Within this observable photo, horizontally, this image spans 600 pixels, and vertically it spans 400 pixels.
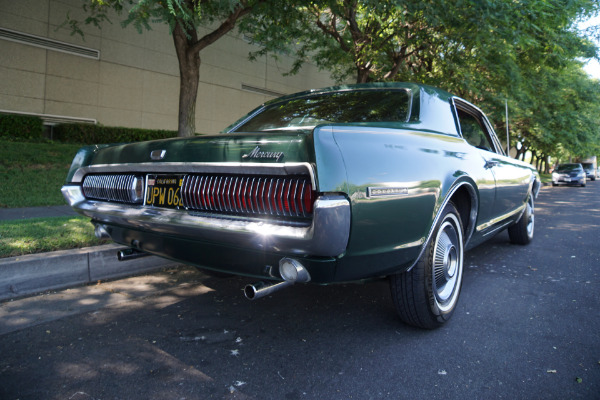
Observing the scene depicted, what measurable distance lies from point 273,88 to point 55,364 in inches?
714

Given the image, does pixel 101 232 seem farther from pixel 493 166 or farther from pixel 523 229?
pixel 523 229

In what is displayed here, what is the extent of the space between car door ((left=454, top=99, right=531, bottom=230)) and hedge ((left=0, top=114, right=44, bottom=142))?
434 inches

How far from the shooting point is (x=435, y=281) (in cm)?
277

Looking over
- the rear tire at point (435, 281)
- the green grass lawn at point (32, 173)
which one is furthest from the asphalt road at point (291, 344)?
the green grass lawn at point (32, 173)

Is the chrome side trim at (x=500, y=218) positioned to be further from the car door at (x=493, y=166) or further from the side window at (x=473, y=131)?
the side window at (x=473, y=131)

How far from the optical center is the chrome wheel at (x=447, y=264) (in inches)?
110

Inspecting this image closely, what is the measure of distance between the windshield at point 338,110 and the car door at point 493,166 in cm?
85

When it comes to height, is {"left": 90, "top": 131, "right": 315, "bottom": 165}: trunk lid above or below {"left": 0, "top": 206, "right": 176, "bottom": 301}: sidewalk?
above

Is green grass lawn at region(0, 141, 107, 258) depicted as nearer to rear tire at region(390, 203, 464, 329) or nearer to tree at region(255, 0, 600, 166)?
rear tire at region(390, 203, 464, 329)

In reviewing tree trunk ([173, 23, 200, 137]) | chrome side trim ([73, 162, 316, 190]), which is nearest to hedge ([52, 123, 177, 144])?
tree trunk ([173, 23, 200, 137])

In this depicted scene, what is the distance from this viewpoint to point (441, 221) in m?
2.66

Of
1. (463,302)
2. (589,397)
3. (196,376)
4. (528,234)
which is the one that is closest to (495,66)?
(528,234)

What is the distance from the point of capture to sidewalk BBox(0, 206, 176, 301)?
128 inches

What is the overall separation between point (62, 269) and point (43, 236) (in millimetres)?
831
